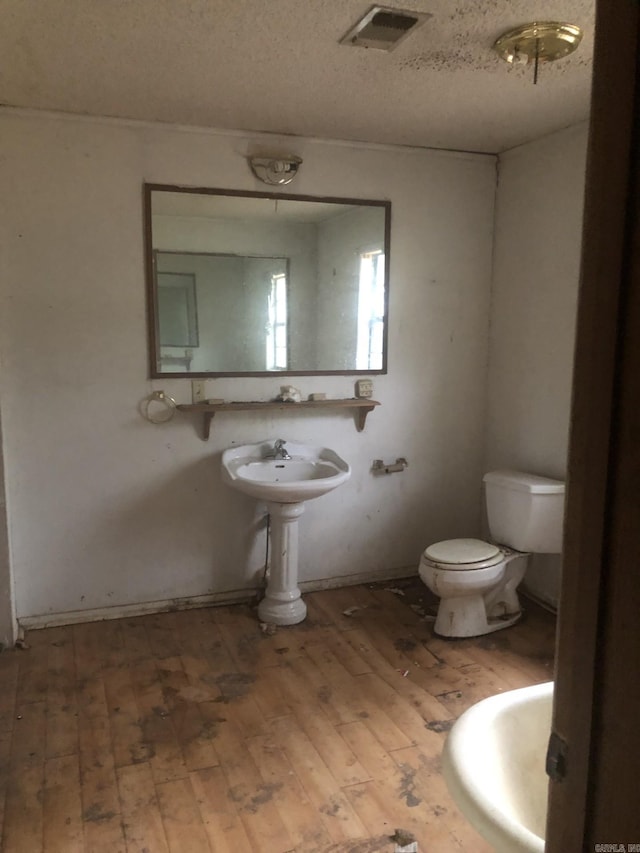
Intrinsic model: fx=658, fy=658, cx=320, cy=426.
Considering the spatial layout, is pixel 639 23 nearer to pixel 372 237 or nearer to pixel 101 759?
pixel 101 759

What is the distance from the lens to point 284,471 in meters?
3.23

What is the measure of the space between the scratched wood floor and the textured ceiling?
232 centimetres

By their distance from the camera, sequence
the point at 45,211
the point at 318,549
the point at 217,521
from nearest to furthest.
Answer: the point at 45,211 < the point at 217,521 < the point at 318,549

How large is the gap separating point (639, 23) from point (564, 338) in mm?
2722

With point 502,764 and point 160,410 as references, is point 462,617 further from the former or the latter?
point 160,410

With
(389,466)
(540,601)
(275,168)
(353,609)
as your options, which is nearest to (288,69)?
(275,168)

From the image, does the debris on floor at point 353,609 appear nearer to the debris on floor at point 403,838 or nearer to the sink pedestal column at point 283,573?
the sink pedestal column at point 283,573

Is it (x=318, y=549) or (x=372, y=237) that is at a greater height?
(x=372, y=237)

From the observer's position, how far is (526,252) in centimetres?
337

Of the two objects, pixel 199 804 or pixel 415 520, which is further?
pixel 415 520

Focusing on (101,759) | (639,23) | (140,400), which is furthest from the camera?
(140,400)

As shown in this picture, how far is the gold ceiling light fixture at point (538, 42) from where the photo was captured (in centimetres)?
203

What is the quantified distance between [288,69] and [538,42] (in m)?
0.84

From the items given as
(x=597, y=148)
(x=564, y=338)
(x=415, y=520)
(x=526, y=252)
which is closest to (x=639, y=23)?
(x=597, y=148)
